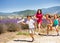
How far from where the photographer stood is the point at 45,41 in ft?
43.2

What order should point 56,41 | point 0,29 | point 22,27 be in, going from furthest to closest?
point 22,27 → point 0,29 → point 56,41

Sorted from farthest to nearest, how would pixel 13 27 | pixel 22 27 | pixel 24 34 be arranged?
pixel 22 27 → pixel 13 27 → pixel 24 34

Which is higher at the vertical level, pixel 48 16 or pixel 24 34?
pixel 48 16

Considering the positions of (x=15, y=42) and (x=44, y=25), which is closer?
(x=15, y=42)

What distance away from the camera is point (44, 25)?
867 inches

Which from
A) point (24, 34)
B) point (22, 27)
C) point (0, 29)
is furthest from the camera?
point (22, 27)

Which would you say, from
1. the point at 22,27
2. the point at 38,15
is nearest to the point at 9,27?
the point at 22,27

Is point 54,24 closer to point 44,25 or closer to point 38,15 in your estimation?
point 38,15

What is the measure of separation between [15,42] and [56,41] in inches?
77.7

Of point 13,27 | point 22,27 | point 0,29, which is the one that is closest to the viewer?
point 0,29

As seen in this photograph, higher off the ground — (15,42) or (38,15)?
(38,15)

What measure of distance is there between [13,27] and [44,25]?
3.79 meters

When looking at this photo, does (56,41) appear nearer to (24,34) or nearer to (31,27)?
(31,27)

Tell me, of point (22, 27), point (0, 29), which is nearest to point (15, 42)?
point (0, 29)
